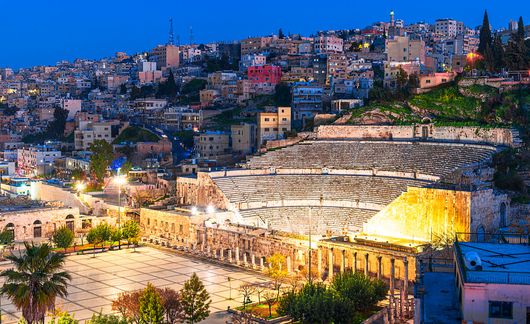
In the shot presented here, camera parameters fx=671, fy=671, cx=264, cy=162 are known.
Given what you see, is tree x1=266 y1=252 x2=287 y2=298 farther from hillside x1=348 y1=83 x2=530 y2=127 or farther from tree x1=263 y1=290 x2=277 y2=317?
hillside x1=348 y1=83 x2=530 y2=127

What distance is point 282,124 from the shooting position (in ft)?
231

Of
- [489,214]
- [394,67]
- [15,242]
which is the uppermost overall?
[394,67]

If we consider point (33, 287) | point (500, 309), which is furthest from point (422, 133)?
point (33, 287)

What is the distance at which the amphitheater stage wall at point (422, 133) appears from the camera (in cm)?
4922

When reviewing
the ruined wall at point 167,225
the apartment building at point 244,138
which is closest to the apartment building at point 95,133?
the apartment building at point 244,138

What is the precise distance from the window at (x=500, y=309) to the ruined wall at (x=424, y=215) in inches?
764

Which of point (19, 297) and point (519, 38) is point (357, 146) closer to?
point (519, 38)

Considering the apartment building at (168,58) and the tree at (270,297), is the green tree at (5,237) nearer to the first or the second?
the tree at (270,297)

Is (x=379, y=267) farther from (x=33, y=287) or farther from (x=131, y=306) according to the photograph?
(x=33, y=287)

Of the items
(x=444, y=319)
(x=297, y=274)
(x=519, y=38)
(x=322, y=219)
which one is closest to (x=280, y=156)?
(x=322, y=219)

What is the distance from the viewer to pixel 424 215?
1531 inches

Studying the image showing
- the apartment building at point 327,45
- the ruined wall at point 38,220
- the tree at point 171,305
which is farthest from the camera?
the apartment building at point 327,45

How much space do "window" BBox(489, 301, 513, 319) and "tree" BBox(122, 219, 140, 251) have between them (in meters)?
33.0

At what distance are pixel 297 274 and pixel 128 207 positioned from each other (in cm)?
2185
